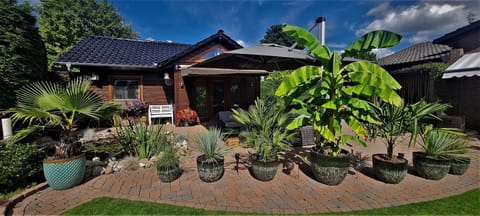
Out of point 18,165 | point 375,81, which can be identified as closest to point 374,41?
point 375,81

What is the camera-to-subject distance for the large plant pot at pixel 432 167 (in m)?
3.83

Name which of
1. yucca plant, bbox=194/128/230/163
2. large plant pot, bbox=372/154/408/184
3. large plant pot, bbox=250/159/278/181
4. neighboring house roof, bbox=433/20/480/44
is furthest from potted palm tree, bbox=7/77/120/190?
neighboring house roof, bbox=433/20/480/44

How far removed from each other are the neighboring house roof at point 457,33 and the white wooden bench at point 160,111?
14088 mm

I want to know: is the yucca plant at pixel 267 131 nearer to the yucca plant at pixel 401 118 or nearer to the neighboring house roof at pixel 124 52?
the yucca plant at pixel 401 118

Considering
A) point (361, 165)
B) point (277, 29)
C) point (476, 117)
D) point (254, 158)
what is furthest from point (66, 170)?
point (277, 29)

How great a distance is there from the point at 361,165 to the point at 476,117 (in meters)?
7.49

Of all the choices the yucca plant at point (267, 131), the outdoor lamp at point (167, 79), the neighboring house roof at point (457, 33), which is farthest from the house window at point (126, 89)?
the neighboring house roof at point (457, 33)

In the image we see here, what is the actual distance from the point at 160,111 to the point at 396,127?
9.63 metres

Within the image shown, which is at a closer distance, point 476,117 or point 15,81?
point 15,81

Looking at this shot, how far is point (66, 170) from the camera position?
3.57 meters

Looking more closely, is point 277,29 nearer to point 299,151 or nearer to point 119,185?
point 299,151

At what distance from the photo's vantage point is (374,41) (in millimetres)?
3293

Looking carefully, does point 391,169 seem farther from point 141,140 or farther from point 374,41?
point 141,140

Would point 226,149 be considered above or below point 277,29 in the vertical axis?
below
